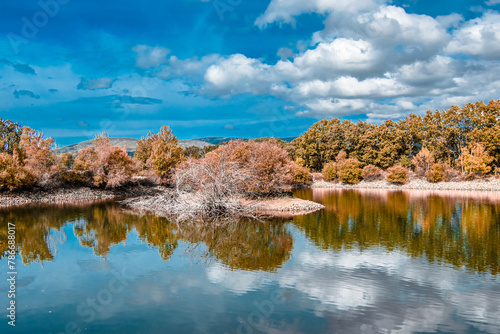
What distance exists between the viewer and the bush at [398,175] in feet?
185

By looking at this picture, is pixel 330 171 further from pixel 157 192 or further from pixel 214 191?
pixel 214 191

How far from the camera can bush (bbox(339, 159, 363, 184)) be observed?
6073 cm

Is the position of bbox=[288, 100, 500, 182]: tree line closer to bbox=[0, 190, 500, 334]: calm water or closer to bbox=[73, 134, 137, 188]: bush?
bbox=[73, 134, 137, 188]: bush

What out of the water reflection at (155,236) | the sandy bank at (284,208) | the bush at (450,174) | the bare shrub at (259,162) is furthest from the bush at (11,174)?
the bush at (450,174)

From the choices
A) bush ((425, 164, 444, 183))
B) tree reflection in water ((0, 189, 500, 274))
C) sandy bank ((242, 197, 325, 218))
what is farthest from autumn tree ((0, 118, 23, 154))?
bush ((425, 164, 444, 183))

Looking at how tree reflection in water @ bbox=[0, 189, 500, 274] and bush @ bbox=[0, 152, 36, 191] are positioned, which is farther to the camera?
bush @ bbox=[0, 152, 36, 191]

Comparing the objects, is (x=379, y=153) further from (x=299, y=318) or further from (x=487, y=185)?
(x=299, y=318)

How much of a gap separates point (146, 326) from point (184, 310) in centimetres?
122

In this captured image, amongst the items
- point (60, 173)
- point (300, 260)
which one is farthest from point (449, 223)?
point (60, 173)

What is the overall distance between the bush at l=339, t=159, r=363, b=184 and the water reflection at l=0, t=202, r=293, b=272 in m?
40.8

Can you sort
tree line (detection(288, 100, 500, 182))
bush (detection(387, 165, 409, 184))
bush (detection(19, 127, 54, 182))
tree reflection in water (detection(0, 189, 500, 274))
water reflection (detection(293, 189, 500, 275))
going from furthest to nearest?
bush (detection(387, 165, 409, 184)) < tree line (detection(288, 100, 500, 182)) < bush (detection(19, 127, 54, 182)) < tree reflection in water (detection(0, 189, 500, 274)) < water reflection (detection(293, 189, 500, 275))

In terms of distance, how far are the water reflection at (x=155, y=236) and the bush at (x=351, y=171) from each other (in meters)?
40.8

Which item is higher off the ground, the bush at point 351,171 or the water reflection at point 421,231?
the bush at point 351,171

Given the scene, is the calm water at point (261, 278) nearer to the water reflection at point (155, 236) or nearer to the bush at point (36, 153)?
the water reflection at point (155, 236)
